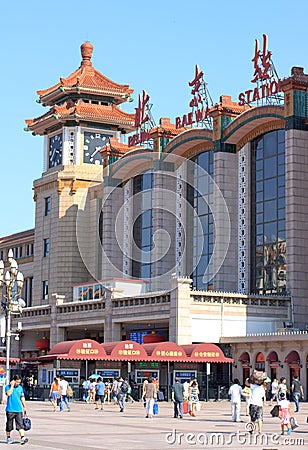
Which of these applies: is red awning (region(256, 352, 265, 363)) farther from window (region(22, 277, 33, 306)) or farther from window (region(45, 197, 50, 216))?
window (region(22, 277, 33, 306))

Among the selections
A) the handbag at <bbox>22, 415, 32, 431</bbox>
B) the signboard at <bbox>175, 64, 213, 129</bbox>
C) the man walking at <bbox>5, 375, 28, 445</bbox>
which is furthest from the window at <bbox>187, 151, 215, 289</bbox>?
the handbag at <bbox>22, 415, 32, 431</bbox>

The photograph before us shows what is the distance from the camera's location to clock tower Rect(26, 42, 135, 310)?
99000 millimetres

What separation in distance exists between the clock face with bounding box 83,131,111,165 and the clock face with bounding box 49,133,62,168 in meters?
3.07

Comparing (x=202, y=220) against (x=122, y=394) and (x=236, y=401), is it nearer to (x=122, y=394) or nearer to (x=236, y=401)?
(x=122, y=394)

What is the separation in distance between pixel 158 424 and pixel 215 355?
1047 inches

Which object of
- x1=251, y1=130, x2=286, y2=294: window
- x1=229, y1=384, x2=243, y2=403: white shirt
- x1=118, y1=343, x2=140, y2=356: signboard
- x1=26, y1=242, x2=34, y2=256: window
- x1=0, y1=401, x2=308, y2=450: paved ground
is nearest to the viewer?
x1=0, y1=401, x2=308, y2=450: paved ground

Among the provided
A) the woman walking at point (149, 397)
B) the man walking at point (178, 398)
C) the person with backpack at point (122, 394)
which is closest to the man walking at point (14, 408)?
the woman walking at point (149, 397)

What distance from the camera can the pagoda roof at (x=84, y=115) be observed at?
101 m

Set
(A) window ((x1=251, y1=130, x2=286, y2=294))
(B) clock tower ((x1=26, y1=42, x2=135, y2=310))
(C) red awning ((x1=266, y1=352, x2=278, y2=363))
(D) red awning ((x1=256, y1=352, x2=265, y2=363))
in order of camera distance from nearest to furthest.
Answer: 1. (C) red awning ((x1=266, y1=352, x2=278, y2=363))
2. (D) red awning ((x1=256, y1=352, x2=265, y2=363))
3. (A) window ((x1=251, y1=130, x2=286, y2=294))
4. (B) clock tower ((x1=26, y1=42, x2=135, y2=310))

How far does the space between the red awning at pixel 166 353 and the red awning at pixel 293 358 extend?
7083mm

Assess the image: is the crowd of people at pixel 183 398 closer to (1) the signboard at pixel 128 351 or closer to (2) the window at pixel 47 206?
(1) the signboard at pixel 128 351

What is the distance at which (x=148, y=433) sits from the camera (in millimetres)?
29844

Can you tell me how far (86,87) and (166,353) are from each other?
166 ft

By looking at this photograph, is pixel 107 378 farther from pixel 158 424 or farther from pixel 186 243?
pixel 158 424
